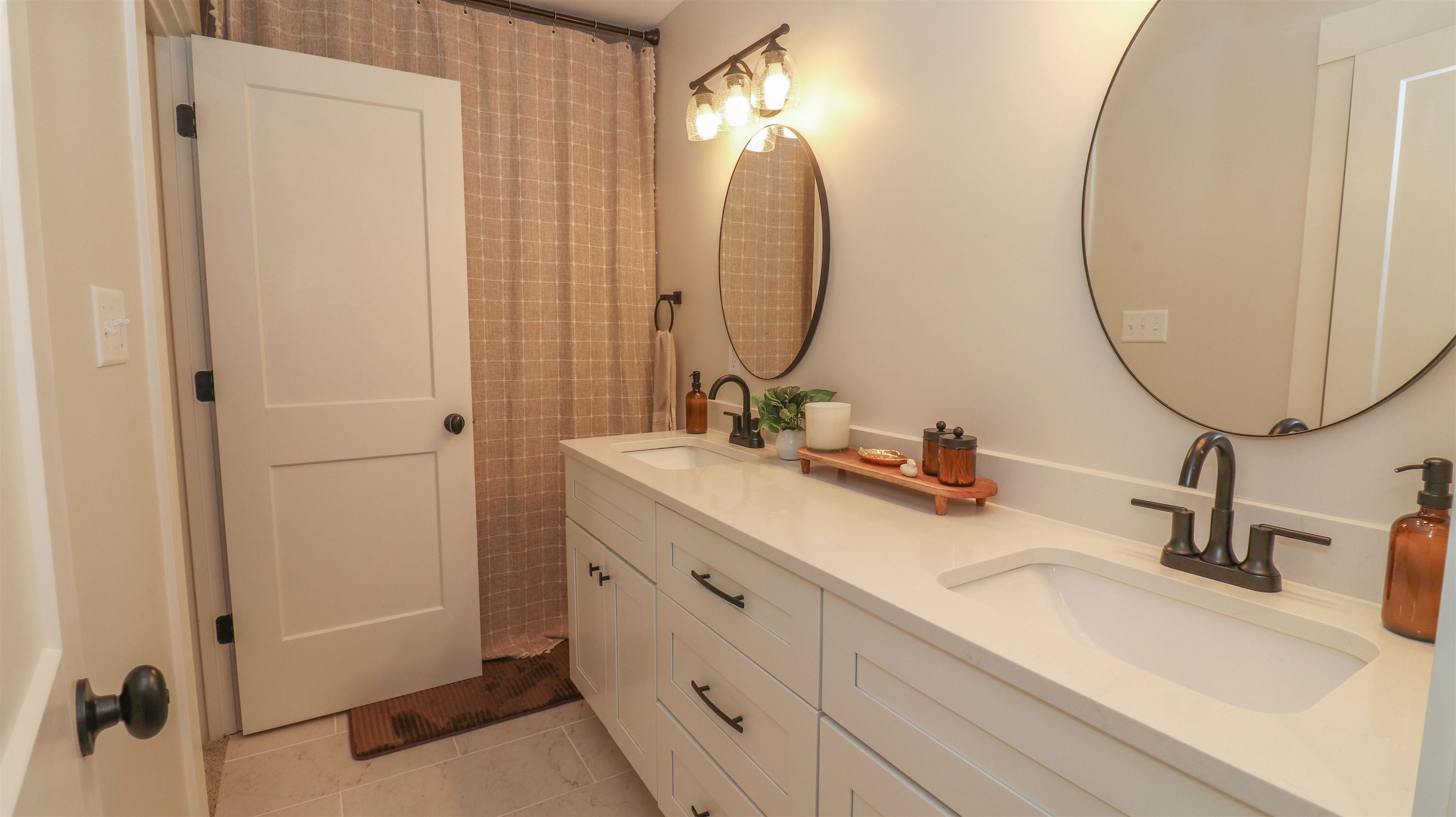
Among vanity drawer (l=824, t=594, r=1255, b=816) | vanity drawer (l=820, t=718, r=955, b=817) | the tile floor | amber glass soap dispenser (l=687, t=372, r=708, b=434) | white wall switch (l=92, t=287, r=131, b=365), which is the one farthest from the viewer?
amber glass soap dispenser (l=687, t=372, r=708, b=434)

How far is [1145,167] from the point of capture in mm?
1168

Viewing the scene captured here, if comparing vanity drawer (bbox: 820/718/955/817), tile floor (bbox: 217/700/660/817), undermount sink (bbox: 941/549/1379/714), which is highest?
undermount sink (bbox: 941/549/1379/714)

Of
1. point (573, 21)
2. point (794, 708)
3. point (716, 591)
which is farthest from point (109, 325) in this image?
point (573, 21)

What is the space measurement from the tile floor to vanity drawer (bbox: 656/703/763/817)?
286 mm

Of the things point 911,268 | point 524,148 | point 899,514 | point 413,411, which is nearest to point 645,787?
point 899,514

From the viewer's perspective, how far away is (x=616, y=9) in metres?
2.63

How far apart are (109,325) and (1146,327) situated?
152 cm

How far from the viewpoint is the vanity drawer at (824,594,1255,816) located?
2.20 feet

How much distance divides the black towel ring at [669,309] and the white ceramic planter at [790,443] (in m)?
1.04

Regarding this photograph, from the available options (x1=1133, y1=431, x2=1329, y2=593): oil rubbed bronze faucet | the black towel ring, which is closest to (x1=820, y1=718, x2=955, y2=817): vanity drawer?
(x1=1133, y1=431, x2=1329, y2=593): oil rubbed bronze faucet

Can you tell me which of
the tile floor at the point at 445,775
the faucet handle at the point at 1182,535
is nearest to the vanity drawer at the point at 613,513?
the tile floor at the point at 445,775

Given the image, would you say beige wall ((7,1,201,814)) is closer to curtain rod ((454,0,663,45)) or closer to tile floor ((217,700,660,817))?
tile floor ((217,700,660,817))

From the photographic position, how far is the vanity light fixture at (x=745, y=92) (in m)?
1.92

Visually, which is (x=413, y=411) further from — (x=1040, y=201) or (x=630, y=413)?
(x=1040, y=201)
